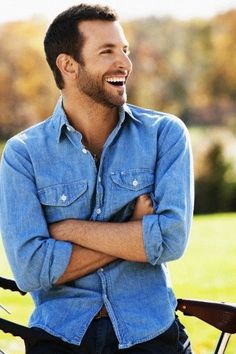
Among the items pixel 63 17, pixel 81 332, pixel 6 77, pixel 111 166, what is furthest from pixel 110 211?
pixel 6 77

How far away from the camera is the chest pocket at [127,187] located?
3.35m

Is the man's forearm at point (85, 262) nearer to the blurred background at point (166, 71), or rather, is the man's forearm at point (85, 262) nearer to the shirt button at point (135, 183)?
the shirt button at point (135, 183)

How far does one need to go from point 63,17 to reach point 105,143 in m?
0.49

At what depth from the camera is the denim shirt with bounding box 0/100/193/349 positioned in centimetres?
327

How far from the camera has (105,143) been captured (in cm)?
343

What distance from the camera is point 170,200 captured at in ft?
10.8

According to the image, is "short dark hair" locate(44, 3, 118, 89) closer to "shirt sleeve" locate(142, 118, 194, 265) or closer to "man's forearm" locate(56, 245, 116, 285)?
"shirt sleeve" locate(142, 118, 194, 265)

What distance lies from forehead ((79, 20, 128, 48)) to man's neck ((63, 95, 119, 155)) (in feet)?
0.73

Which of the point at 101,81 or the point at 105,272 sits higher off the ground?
the point at 101,81

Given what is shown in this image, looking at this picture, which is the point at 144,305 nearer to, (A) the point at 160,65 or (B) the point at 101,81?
(B) the point at 101,81

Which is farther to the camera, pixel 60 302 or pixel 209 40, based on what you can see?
pixel 209 40

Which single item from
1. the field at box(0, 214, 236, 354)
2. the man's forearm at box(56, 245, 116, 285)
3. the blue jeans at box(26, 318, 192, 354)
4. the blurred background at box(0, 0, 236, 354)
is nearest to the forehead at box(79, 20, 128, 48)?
the man's forearm at box(56, 245, 116, 285)

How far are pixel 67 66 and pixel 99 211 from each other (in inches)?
22.4

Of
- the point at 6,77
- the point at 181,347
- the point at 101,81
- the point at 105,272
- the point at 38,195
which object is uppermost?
the point at 101,81
